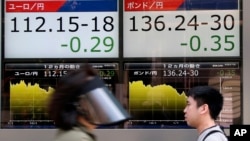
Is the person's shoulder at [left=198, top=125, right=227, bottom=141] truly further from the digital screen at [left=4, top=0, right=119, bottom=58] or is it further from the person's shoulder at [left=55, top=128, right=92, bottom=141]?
A: the digital screen at [left=4, top=0, right=119, bottom=58]

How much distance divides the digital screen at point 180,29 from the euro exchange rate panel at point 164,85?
15cm

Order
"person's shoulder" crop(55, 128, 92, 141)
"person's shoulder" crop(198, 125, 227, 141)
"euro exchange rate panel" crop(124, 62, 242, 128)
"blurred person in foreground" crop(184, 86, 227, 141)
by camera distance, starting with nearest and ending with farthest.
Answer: "person's shoulder" crop(55, 128, 92, 141)
"person's shoulder" crop(198, 125, 227, 141)
"blurred person in foreground" crop(184, 86, 227, 141)
"euro exchange rate panel" crop(124, 62, 242, 128)

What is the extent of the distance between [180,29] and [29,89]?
1.95 m

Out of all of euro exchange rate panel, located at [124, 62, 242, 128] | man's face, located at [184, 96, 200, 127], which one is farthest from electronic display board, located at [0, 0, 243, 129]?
man's face, located at [184, 96, 200, 127]

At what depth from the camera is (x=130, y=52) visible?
7.11m

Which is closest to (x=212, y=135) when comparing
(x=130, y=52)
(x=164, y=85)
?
(x=164, y=85)

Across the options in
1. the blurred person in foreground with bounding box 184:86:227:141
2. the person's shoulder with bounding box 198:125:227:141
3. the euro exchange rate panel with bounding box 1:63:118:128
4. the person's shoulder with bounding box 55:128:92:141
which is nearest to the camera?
the person's shoulder with bounding box 55:128:92:141

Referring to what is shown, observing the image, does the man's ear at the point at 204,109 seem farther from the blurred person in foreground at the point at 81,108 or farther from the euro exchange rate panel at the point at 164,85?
the euro exchange rate panel at the point at 164,85

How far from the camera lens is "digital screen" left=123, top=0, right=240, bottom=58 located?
706cm

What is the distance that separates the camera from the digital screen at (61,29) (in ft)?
23.5

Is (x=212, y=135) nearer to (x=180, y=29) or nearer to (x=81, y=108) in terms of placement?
(x=81, y=108)

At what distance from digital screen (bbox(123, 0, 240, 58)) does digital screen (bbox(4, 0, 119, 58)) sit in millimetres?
255

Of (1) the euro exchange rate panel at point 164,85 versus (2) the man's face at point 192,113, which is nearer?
(2) the man's face at point 192,113

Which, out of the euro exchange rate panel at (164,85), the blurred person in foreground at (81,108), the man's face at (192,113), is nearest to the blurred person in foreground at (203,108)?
the man's face at (192,113)
